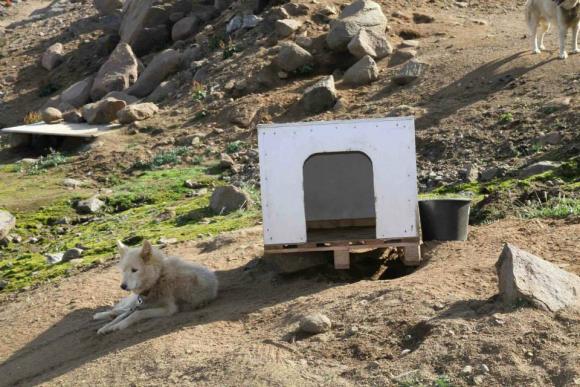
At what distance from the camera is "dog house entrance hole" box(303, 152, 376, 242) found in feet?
36.8

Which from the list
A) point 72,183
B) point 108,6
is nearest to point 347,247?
point 72,183

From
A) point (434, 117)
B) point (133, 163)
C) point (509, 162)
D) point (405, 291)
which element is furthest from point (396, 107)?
point (405, 291)

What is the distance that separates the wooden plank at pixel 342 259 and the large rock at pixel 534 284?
7.42 feet

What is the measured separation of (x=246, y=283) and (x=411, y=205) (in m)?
2.02

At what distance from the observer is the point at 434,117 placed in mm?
17062

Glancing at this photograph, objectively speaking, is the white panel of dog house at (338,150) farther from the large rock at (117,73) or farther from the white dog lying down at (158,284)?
the large rock at (117,73)

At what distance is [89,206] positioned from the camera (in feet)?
53.1

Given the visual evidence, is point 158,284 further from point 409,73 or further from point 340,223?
point 409,73

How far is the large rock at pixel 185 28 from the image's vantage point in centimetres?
2575

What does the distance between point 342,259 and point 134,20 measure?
19.6 metres

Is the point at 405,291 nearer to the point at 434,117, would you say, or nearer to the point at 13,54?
the point at 434,117

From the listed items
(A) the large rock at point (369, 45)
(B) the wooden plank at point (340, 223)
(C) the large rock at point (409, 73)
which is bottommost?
(B) the wooden plank at point (340, 223)

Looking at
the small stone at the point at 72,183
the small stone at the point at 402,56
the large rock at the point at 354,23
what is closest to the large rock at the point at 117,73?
the large rock at the point at 354,23

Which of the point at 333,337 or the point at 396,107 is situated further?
the point at 396,107
